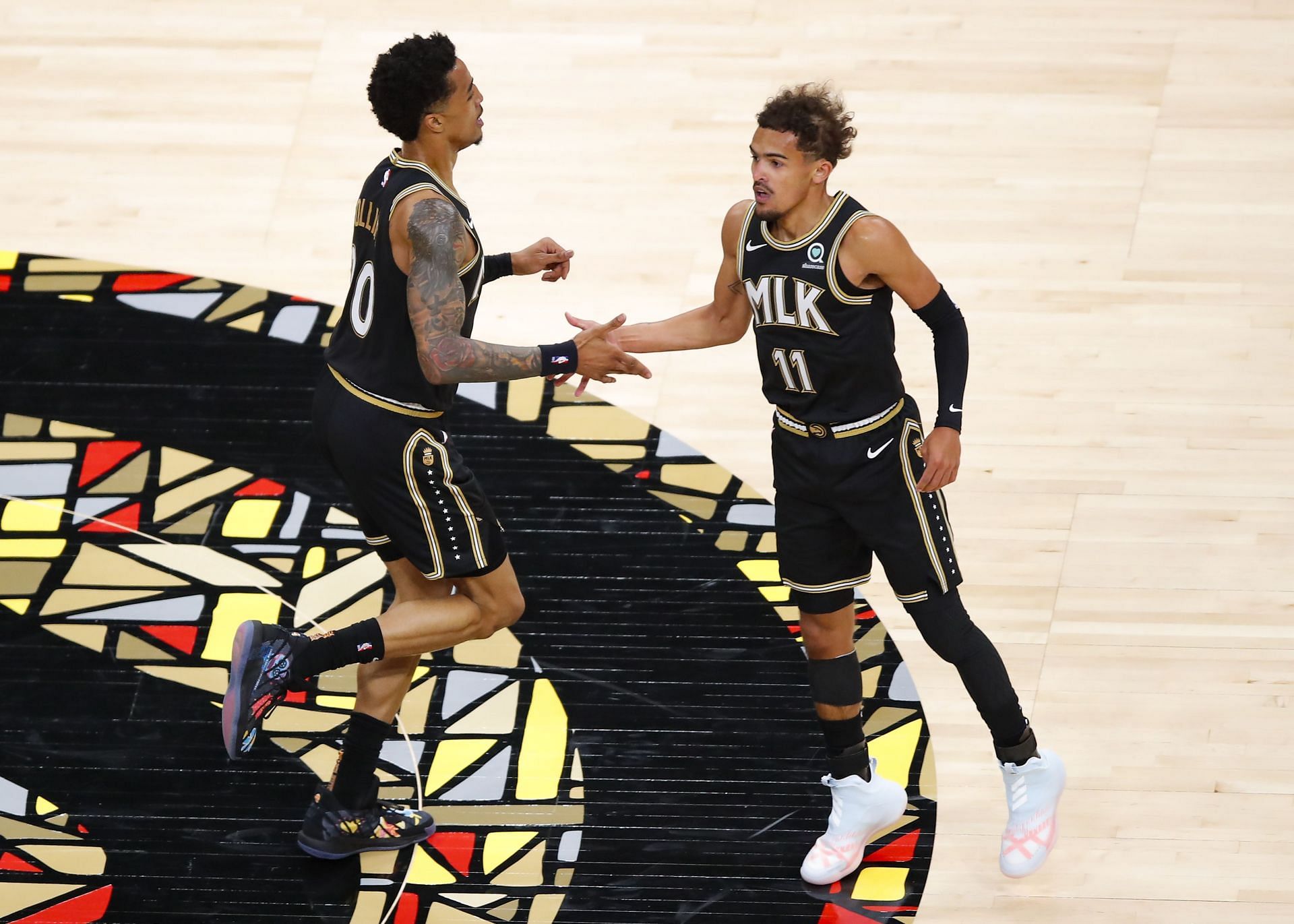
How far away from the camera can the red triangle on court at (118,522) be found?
4812mm

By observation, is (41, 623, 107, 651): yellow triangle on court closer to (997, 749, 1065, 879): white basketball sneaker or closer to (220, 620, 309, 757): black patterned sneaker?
(220, 620, 309, 757): black patterned sneaker

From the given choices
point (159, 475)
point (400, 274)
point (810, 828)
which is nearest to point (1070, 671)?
point (810, 828)

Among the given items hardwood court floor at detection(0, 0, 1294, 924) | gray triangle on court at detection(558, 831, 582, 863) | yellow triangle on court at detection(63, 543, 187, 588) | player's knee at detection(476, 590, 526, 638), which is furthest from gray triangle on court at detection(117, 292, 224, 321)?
gray triangle on court at detection(558, 831, 582, 863)

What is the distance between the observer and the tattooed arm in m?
3.45

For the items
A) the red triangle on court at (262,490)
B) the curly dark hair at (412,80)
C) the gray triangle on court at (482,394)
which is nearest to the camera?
the curly dark hair at (412,80)

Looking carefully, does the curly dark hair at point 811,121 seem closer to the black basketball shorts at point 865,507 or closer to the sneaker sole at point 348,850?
the black basketball shorts at point 865,507

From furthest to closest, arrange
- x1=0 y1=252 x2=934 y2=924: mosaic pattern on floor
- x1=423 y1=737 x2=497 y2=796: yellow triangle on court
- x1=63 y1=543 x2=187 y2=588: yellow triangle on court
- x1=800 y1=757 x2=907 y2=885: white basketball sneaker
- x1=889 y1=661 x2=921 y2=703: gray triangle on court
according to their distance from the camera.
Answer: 1. x1=63 y1=543 x2=187 y2=588: yellow triangle on court
2. x1=889 y1=661 x2=921 y2=703: gray triangle on court
3. x1=423 y1=737 x2=497 y2=796: yellow triangle on court
4. x1=0 y1=252 x2=934 y2=924: mosaic pattern on floor
5. x1=800 y1=757 x2=907 y2=885: white basketball sneaker

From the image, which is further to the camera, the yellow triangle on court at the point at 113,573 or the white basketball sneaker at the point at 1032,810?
the yellow triangle on court at the point at 113,573

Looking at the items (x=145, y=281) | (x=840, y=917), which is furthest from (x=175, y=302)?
(x=840, y=917)

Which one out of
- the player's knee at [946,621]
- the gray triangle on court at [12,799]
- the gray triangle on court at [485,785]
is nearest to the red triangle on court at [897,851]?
the player's knee at [946,621]

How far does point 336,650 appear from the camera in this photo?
369cm

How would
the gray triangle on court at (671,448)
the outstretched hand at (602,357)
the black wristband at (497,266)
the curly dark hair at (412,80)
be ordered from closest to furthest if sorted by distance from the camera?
the curly dark hair at (412,80)
the outstretched hand at (602,357)
the black wristband at (497,266)
the gray triangle on court at (671,448)

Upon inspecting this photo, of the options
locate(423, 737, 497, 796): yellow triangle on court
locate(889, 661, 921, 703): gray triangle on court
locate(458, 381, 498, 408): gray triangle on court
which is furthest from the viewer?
locate(458, 381, 498, 408): gray triangle on court

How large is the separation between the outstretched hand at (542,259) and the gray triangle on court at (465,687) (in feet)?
3.42
